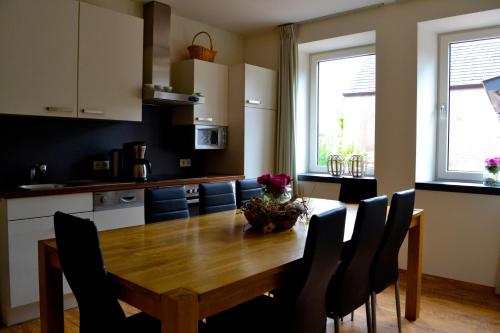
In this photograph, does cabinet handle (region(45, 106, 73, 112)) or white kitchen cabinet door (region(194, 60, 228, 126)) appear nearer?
cabinet handle (region(45, 106, 73, 112))

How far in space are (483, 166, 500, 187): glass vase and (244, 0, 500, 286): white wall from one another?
0.48 ft

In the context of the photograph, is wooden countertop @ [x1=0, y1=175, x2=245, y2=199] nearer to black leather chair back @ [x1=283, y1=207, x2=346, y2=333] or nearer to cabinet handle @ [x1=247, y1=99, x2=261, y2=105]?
cabinet handle @ [x1=247, y1=99, x2=261, y2=105]

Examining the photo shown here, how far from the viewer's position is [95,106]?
3227 mm

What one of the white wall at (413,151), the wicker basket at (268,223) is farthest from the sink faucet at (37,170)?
the white wall at (413,151)

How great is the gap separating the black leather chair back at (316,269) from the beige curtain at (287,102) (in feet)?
8.99

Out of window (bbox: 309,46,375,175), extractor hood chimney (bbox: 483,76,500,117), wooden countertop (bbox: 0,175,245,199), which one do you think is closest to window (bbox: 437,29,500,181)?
extractor hood chimney (bbox: 483,76,500,117)

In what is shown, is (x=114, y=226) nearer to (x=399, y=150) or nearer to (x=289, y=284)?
(x=289, y=284)

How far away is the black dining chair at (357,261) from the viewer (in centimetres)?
193

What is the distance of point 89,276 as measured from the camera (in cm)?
146

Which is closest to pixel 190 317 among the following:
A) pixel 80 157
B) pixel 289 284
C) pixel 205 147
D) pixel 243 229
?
pixel 289 284

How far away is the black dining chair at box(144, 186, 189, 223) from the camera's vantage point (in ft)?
8.44

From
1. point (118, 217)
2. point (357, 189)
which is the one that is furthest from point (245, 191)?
point (118, 217)

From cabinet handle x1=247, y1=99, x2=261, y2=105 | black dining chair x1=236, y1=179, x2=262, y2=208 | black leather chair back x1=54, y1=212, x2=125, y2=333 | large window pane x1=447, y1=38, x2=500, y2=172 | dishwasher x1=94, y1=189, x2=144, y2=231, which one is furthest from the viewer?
cabinet handle x1=247, y1=99, x2=261, y2=105

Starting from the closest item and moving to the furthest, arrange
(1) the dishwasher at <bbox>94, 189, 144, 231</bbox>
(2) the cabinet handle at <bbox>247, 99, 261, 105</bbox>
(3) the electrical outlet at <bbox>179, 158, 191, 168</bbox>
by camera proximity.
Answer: (1) the dishwasher at <bbox>94, 189, 144, 231</bbox> < (2) the cabinet handle at <bbox>247, 99, 261, 105</bbox> < (3) the electrical outlet at <bbox>179, 158, 191, 168</bbox>
